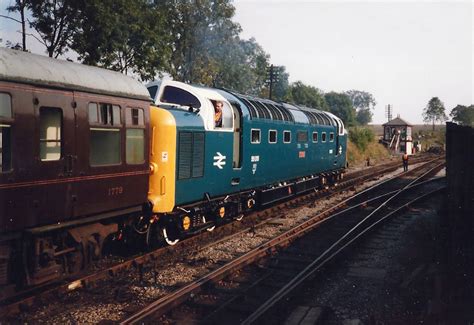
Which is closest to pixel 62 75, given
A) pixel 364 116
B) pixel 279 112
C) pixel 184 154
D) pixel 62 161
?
pixel 62 161

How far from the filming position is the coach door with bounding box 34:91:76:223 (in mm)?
6859

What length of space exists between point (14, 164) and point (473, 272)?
9.00 m

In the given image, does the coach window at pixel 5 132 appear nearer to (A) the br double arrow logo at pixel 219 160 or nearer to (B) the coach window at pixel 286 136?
(A) the br double arrow logo at pixel 219 160


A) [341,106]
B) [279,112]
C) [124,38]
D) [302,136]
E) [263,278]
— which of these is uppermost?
[341,106]

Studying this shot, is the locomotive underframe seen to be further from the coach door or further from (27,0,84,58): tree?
(27,0,84,58): tree

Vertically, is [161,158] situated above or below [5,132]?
below

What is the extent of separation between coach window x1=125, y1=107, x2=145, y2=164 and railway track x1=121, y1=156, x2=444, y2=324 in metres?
2.81

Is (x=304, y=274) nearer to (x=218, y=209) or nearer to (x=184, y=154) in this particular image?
(x=184, y=154)

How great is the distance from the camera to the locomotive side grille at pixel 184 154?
10.3 m

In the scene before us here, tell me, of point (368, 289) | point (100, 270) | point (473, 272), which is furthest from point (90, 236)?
point (473, 272)

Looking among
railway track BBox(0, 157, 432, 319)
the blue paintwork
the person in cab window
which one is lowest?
railway track BBox(0, 157, 432, 319)

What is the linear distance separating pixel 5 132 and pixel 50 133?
0.89m

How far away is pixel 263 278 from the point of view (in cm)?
A: 893

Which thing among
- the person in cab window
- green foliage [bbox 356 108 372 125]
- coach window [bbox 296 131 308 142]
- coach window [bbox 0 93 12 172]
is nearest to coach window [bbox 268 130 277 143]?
coach window [bbox 296 131 308 142]
